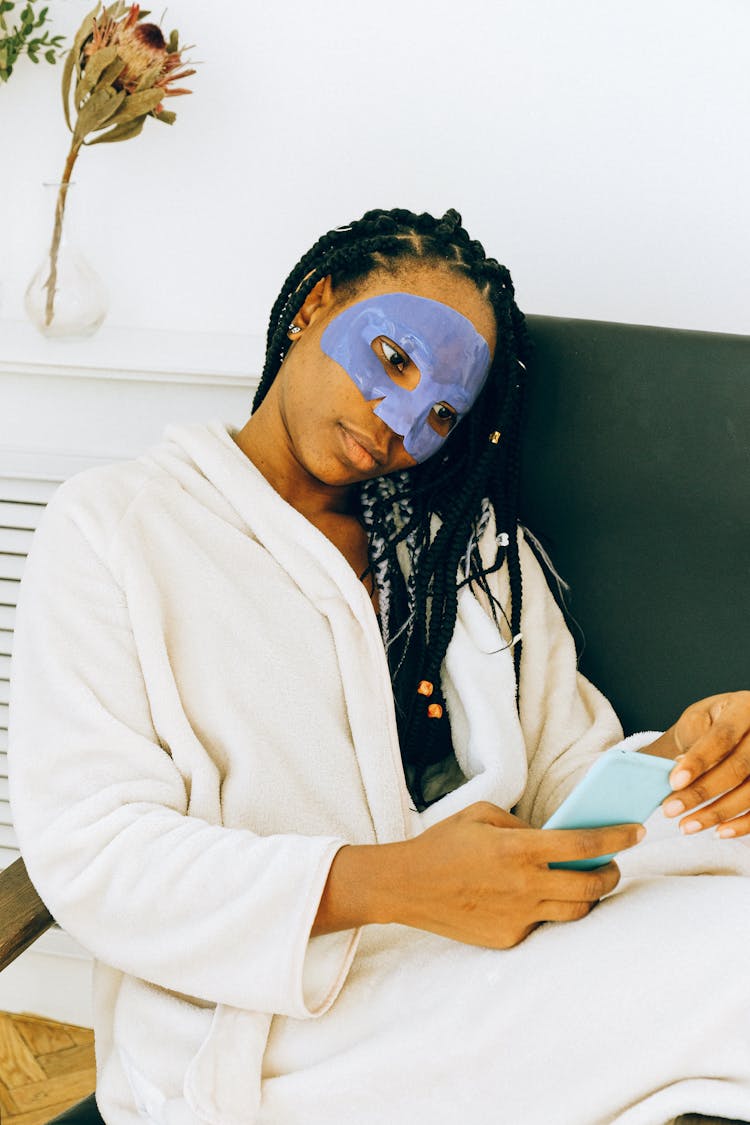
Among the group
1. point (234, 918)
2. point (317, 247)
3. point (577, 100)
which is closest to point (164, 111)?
point (317, 247)

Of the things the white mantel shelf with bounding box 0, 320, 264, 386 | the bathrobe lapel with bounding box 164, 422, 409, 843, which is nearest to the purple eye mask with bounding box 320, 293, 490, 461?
the bathrobe lapel with bounding box 164, 422, 409, 843

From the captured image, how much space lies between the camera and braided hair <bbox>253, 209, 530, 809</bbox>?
1.24 metres

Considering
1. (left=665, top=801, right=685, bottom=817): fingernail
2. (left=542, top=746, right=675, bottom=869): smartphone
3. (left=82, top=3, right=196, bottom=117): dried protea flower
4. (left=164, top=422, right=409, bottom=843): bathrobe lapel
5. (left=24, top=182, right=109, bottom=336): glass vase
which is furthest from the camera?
(left=24, top=182, right=109, bottom=336): glass vase

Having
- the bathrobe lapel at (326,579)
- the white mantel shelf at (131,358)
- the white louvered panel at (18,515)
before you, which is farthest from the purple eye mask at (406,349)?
the white louvered panel at (18,515)

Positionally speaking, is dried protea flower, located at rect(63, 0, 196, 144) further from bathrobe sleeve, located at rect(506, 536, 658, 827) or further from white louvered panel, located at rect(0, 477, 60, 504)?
bathrobe sleeve, located at rect(506, 536, 658, 827)

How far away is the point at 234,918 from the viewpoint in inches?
36.9

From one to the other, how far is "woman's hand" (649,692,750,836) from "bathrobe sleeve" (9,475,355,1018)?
29 centimetres

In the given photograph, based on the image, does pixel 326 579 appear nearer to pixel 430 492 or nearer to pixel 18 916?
pixel 430 492

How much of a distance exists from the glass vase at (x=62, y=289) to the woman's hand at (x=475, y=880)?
2.81 feet

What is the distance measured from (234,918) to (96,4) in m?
1.20

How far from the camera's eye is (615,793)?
0.85 metres

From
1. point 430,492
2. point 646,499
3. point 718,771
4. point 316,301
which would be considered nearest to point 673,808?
point 718,771

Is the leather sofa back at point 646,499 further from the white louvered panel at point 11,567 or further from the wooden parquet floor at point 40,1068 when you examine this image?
the wooden parquet floor at point 40,1068

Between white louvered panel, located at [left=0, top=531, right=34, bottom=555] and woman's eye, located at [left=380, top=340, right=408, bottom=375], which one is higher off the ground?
woman's eye, located at [left=380, top=340, right=408, bottom=375]
